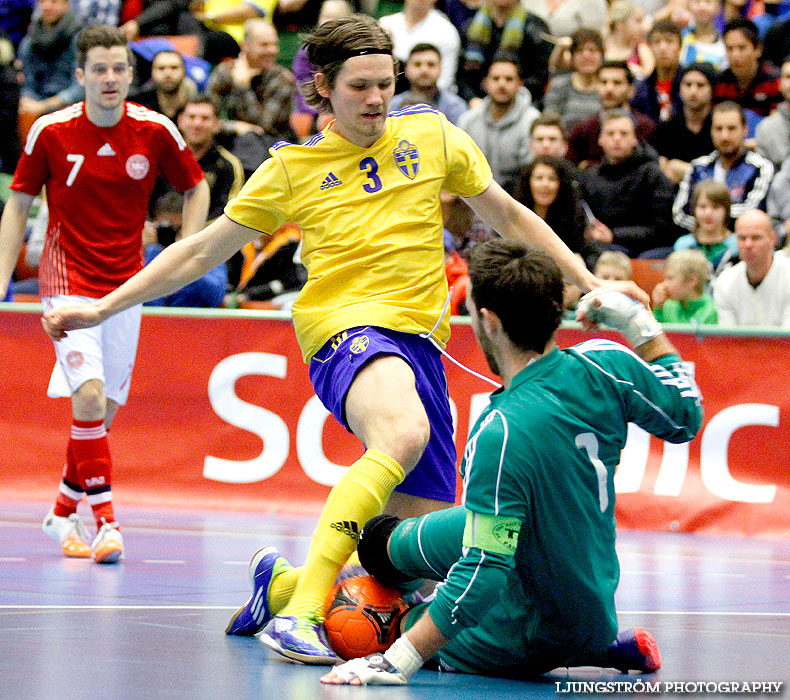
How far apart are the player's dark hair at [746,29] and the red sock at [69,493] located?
7145 mm

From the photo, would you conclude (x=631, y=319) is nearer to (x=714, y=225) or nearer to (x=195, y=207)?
(x=195, y=207)

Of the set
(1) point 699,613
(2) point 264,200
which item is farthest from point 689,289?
(2) point 264,200

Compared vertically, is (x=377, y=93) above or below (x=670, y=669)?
above

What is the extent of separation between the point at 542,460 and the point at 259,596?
1345 mm

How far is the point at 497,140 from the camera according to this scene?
36.1ft

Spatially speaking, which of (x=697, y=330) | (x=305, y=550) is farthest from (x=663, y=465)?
(x=305, y=550)

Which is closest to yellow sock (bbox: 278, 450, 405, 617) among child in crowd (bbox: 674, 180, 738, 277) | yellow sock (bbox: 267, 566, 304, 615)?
yellow sock (bbox: 267, 566, 304, 615)

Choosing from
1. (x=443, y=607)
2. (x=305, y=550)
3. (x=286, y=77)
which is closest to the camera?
(x=443, y=607)

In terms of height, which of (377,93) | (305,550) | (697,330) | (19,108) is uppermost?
(19,108)

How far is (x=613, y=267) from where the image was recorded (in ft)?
29.5

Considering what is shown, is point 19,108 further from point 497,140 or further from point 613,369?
point 613,369

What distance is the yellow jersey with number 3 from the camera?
4.66 metres

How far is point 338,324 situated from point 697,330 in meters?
4.41

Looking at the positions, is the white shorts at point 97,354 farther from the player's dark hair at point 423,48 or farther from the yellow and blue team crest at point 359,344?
the player's dark hair at point 423,48
